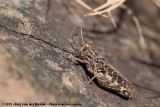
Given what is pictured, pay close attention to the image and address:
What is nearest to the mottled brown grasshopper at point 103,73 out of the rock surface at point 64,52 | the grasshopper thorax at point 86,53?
the grasshopper thorax at point 86,53

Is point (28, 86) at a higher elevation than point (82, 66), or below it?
below

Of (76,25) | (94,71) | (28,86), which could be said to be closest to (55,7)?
(76,25)

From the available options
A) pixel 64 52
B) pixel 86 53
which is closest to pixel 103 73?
pixel 86 53

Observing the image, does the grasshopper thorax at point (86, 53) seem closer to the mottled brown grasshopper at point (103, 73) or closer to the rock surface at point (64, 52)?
the mottled brown grasshopper at point (103, 73)

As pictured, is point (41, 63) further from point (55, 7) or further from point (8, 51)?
point (55, 7)

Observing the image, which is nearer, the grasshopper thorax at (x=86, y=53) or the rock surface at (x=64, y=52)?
the rock surface at (x=64, y=52)

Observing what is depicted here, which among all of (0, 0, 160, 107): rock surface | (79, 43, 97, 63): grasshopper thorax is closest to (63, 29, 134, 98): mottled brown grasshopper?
(79, 43, 97, 63): grasshopper thorax
